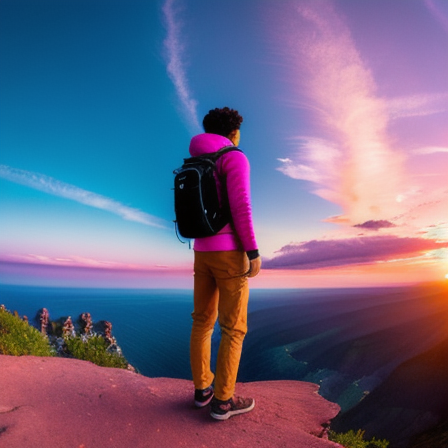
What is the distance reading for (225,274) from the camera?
11.3ft

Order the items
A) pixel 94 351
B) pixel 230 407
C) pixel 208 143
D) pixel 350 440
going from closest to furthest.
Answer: pixel 208 143 → pixel 230 407 → pixel 350 440 → pixel 94 351

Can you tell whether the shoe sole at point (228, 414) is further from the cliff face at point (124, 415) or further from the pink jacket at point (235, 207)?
the pink jacket at point (235, 207)

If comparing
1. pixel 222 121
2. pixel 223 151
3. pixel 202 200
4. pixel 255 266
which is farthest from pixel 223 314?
pixel 222 121

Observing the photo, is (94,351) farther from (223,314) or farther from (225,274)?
(225,274)

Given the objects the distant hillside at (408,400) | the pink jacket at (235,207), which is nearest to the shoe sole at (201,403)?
the pink jacket at (235,207)

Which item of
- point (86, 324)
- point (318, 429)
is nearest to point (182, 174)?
point (318, 429)

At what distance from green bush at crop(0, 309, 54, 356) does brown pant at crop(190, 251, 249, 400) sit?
13.7ft

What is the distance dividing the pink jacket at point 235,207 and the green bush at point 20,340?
15.6ft

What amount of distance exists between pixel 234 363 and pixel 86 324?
8207mm

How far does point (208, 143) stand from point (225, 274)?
4.44ft

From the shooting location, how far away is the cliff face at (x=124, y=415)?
3238 millimetres

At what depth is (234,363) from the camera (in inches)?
137

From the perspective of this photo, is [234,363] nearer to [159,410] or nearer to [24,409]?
[159,410]

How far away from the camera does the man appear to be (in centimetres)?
331
